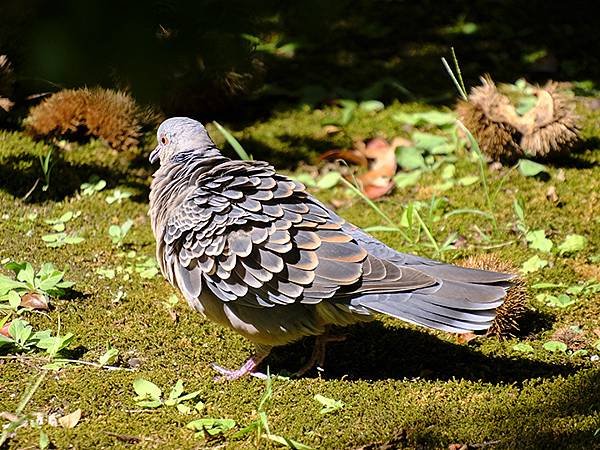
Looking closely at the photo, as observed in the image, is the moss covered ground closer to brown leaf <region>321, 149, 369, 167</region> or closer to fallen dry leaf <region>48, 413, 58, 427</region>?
fallen dry leaf <region>48, 413, 58, 427</region>

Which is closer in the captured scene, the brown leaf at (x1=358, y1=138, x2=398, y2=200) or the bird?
the bird

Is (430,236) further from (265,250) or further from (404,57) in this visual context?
(404,57)

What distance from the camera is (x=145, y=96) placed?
6.24 feet

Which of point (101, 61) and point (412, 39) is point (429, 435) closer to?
point (101, 61)

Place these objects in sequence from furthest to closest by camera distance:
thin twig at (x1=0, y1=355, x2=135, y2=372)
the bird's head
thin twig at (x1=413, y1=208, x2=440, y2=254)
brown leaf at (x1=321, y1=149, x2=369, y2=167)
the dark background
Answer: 1. the dark background
2. brown leaf at (x1=321, y1=149, x2=369, y2=167)
3. thin twig at (x1=413, y1=208, x2=440, y2=254)
4. the bird's head
5. thin twig at (x1=0, y1=355, x2=135, y2=372)

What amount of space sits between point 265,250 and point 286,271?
0.14 m

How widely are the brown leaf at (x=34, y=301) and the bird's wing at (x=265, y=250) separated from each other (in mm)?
887

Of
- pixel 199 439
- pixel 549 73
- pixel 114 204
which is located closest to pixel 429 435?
pixel 199 439

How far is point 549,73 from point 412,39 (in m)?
1.30

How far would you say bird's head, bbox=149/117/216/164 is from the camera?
506cm

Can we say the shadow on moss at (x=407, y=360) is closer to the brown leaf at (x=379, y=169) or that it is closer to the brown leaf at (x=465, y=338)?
the brown leaf at (x=465, y=338)

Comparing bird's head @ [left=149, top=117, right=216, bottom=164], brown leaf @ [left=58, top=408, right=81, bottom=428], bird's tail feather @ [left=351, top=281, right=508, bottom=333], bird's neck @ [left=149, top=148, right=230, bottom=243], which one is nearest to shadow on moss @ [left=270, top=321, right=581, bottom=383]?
bird's tail feather @ [left=351, top=281, right=508, bottom=333]

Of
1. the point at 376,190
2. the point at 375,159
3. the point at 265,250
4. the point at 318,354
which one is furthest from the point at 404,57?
the point at 265,250

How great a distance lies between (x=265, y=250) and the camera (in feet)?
13.8
